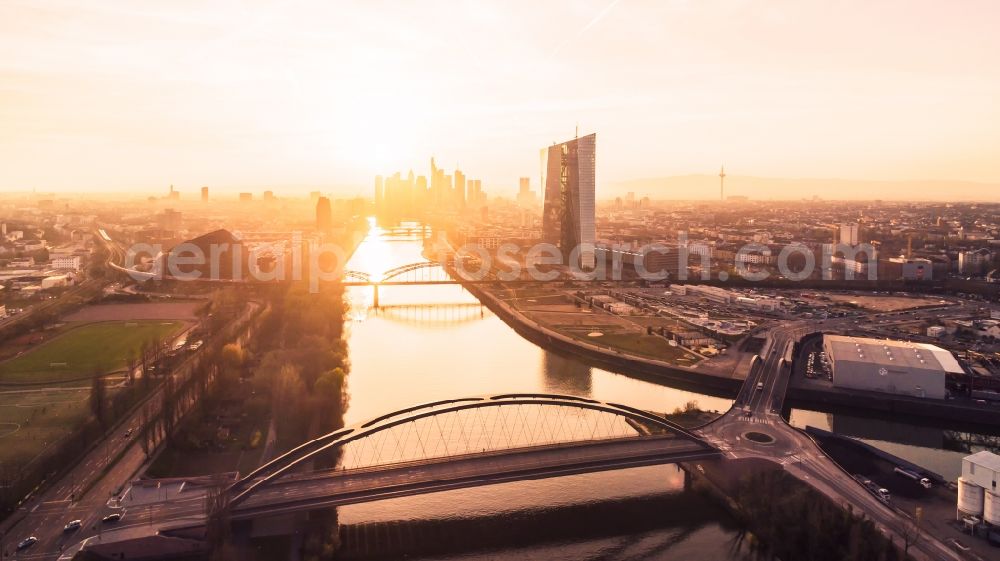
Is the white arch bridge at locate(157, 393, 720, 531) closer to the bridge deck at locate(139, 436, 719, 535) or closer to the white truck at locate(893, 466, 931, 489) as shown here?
the bridge deck at locate(139, 436, 719, 535)

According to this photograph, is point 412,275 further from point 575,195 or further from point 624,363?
point 624,363

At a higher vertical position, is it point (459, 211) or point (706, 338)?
point (459, 211)

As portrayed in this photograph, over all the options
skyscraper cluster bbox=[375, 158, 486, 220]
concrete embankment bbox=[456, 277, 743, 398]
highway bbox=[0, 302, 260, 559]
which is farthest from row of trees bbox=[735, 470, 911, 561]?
skyscraper cluster bbox=[375, 158, 486, 220]

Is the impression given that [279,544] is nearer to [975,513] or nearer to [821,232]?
[975,513]

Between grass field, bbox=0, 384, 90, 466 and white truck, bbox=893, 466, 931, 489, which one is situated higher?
grass field, bbox=0, 384, 90, 466

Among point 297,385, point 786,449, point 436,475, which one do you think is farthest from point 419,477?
point 786,449

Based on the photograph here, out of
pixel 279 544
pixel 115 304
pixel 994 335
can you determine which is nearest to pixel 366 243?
pixel 115 304
